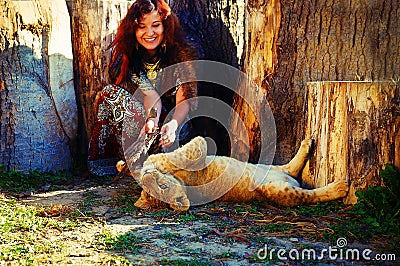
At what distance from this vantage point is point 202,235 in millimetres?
2883

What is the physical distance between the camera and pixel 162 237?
285cm

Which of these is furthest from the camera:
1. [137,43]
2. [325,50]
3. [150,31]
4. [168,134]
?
[137,43]

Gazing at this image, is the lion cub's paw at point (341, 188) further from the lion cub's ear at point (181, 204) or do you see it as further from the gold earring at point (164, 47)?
the gold earring at point (164, 47)

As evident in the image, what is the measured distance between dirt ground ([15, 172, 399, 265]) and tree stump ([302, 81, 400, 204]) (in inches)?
13.9

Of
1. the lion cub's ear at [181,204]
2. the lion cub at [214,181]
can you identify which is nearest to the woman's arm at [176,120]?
the lion cub at [214,181]

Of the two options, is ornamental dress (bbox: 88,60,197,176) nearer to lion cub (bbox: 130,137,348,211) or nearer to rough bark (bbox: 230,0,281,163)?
rough bark (bbox: 230,0,281,163)


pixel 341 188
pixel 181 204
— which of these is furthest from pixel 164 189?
pixel 341 188

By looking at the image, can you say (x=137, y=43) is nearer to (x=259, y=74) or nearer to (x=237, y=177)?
(x=259, y=74)

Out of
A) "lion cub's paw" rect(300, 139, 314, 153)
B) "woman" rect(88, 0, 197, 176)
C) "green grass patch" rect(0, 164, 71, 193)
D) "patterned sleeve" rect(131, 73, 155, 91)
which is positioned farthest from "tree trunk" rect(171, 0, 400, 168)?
"green grass patch" rect(0, 164, 71, 193)

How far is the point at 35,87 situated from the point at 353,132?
279 cm

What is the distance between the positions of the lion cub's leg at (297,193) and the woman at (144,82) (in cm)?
101

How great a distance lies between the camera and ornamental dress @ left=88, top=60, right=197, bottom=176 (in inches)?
171

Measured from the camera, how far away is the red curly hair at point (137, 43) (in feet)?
13.7

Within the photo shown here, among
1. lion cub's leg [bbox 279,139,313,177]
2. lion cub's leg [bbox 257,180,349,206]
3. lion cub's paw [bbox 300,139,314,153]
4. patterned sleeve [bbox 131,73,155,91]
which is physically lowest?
lion cub's leg [bbox 257,180,349,206]
